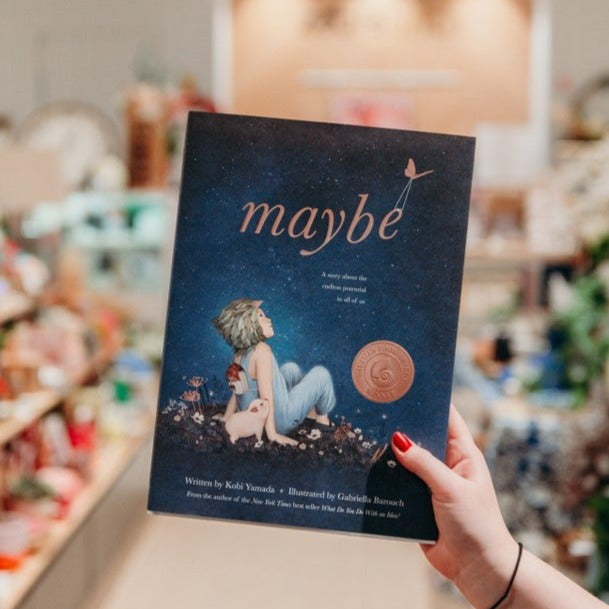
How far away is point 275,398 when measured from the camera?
0.96m

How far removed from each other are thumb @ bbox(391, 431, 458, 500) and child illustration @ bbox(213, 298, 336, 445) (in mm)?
80

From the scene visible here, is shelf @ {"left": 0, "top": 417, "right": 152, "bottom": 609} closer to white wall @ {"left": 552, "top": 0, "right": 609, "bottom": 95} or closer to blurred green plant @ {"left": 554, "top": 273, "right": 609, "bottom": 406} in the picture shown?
blurred green plant @ {"left": 554, "top": 273, "right": 609, "bottom": 406}

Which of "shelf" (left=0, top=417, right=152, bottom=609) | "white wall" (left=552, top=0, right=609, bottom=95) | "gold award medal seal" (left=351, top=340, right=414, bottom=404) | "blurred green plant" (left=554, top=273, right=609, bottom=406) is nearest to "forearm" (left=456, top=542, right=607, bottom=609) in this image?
"gold award medal seal" (left=351, top=340, right=414, bottom=404)

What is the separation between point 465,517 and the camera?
0.98m

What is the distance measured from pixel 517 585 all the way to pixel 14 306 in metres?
2.65

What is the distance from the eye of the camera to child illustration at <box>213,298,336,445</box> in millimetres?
952

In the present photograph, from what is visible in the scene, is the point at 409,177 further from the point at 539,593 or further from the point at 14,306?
the point at 14,306

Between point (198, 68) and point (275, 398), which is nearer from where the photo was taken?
point (275, 398)

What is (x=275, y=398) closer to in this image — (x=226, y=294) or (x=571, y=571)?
(x=226, y=294)

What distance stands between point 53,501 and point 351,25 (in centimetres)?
432

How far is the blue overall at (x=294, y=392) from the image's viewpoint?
954 mm

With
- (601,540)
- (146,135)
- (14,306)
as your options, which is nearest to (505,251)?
(146,135)

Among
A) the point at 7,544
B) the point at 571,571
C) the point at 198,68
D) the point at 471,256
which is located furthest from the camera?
the point at 198,68

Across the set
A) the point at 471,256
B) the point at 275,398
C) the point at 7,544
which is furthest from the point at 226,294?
the point at 471,256
